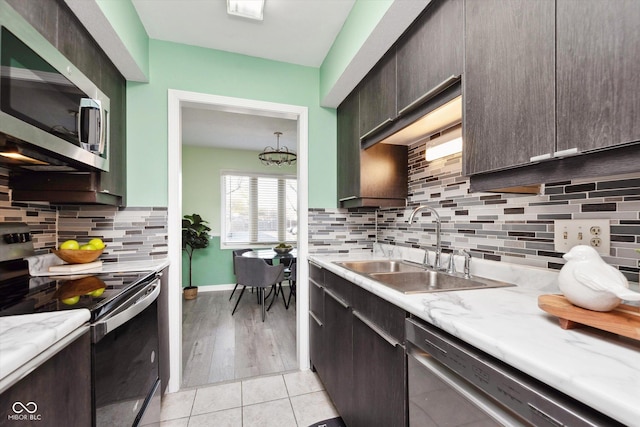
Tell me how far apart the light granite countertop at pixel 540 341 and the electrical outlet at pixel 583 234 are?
13 cm

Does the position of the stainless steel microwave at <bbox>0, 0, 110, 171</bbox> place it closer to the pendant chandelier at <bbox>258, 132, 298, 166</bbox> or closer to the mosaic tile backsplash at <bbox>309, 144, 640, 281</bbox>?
the mosaic tile backsplash at <bbox>309, 144, 640, 281</bbox>

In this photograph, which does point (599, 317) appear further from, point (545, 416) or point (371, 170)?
point (371, 170)

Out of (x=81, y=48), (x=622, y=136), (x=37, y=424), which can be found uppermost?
(x=81, y=48)

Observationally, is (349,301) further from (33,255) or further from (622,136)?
A: (33,255)

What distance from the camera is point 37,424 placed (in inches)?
27.1

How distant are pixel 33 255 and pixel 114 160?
2.17 feet

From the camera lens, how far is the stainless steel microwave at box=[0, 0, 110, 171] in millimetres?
879

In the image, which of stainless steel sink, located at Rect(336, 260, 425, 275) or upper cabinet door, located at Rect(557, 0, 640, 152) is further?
stainless steel sink, located at Rect(336, 260, 425, 275)

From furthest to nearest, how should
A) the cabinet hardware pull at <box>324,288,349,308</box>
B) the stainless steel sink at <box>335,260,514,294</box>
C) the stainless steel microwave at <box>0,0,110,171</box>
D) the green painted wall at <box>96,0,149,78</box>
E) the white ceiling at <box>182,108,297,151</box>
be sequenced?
the white ceiling at <box>182,108,297,151</box>, the cabinet hardware pull at <box>324,288,349,308</box>, the green painted wall at <box>96,0,149,78</box>, the stainless steel sink at <box>335,260,514,294</box>, the stainless steel microwave at <box>0,0,110,171</box>

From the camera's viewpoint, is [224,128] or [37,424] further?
[224,128]

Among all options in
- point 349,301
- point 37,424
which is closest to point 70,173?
point 37,424

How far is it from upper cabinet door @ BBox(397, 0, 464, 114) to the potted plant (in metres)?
3.82

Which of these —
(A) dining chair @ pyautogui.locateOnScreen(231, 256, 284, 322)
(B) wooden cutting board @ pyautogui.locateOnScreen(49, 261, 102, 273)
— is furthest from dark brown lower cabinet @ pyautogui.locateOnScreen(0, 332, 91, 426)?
(A) dining chair @ pyautogui.locateOnScreen(231, 256, 284, 322)

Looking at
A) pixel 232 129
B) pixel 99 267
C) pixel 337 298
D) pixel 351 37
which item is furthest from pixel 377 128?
pixel 232 129
